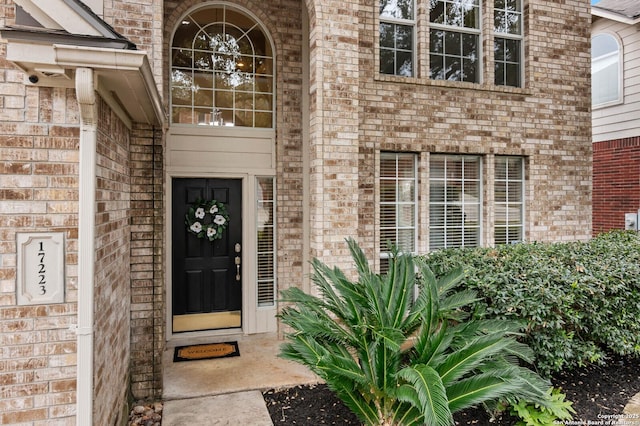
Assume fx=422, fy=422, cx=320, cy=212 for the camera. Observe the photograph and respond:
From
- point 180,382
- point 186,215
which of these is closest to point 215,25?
point 186,215

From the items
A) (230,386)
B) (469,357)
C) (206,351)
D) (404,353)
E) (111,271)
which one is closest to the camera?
(469,357)

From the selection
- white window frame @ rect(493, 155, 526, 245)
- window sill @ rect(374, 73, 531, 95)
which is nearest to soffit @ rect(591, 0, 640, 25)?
window sill @ rect(374, 73, 531, 95)

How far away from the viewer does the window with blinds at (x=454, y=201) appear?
6367 millimetres

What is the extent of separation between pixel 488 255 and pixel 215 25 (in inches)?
187

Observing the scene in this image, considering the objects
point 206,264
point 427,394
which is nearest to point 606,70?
point 206,264

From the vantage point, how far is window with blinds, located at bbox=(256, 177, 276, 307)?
614 centimetres

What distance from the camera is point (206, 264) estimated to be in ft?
19.9

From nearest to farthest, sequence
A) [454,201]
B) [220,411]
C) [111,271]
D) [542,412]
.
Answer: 1. [111,271]
2. [542,412]
3. [220,411]
4. [454,201]

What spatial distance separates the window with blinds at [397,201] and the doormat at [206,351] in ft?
→ 7.73

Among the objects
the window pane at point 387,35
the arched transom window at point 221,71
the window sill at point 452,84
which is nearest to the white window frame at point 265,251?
the arched transom window at point 221,71

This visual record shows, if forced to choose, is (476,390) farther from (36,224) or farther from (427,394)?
(36,224)

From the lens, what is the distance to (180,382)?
4.54 meters

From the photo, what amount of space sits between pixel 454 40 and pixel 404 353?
16.5ft

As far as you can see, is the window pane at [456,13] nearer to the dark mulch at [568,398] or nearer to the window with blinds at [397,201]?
the window with blinds at [397,201]
